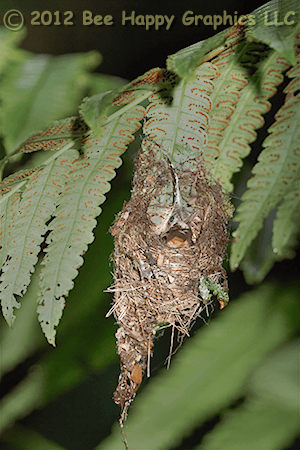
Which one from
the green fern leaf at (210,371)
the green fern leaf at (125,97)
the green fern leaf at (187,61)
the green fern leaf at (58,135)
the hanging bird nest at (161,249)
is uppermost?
the green fern leaf at (187,61)

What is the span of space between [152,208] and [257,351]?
94 centimetres

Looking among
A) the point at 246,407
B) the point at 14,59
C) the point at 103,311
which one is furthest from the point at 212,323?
the point at 14,59

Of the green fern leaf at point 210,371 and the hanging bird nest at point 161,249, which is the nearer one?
the hanging bird nest at point 161,249

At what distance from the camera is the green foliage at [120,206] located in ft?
1.57

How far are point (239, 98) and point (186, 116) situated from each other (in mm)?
110

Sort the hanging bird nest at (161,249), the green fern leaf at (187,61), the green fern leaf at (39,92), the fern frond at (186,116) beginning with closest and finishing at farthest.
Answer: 1. the green fern leaf at (187,61)
2. the fern frond at (186,116)
3. the hanging bird nest at (161,249)
4. the green fern leaf at (39,92)

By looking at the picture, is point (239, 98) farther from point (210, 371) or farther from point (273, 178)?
point (210, 371)

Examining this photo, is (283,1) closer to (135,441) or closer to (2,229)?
(2,229)

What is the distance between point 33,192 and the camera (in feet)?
2.18

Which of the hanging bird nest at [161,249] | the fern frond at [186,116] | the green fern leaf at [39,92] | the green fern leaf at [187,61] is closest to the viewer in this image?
the green fern leaf at [187,61]

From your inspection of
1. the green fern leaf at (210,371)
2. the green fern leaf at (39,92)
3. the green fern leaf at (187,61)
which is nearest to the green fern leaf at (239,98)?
the green fern leaf at (187,61)

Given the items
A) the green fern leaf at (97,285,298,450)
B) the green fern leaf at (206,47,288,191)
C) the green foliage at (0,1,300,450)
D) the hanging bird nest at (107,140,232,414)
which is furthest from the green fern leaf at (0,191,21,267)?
the green fern leaf at (97,285,298,450)

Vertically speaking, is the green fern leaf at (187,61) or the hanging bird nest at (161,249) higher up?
the green fern leaf at (187,61)

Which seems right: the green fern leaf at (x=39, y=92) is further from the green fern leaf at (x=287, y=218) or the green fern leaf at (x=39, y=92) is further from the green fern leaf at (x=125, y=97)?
the green fern leaf at (x=287, y=218)
